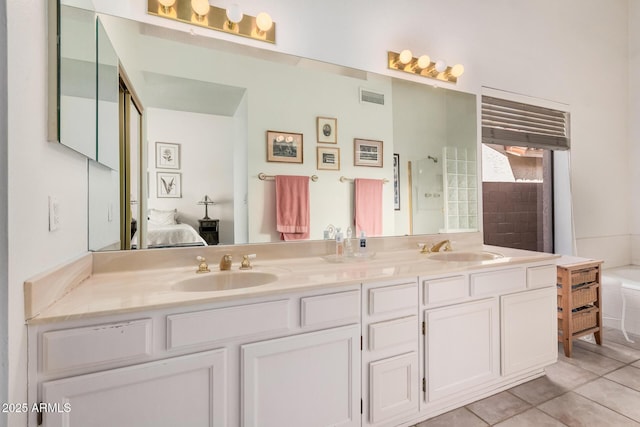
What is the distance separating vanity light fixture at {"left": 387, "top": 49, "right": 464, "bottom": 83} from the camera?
6.98 ft

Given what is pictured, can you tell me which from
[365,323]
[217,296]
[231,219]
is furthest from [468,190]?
[217,296]

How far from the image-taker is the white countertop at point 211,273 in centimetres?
96

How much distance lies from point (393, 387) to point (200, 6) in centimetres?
204

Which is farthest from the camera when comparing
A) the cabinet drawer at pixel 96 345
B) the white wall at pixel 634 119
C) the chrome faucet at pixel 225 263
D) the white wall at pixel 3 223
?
the white wall at pixel 634 119

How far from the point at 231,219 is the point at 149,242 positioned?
0.41 meters

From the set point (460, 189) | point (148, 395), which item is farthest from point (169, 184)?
point (460, 189)

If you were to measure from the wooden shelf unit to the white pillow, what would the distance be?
2.56 m

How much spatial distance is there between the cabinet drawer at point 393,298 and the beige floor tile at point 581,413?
0.99 metres

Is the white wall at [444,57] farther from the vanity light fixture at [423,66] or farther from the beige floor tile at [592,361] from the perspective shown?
the beige floor tile at [592,361]

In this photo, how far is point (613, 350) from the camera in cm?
234

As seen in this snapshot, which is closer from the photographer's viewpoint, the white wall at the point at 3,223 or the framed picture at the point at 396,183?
the white wall at the point at 3,223

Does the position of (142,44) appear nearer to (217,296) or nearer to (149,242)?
(149,242)

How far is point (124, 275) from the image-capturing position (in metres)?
1.41

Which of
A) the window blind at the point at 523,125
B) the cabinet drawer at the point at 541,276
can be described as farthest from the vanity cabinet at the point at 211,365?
the window blind at the point at 523,125
